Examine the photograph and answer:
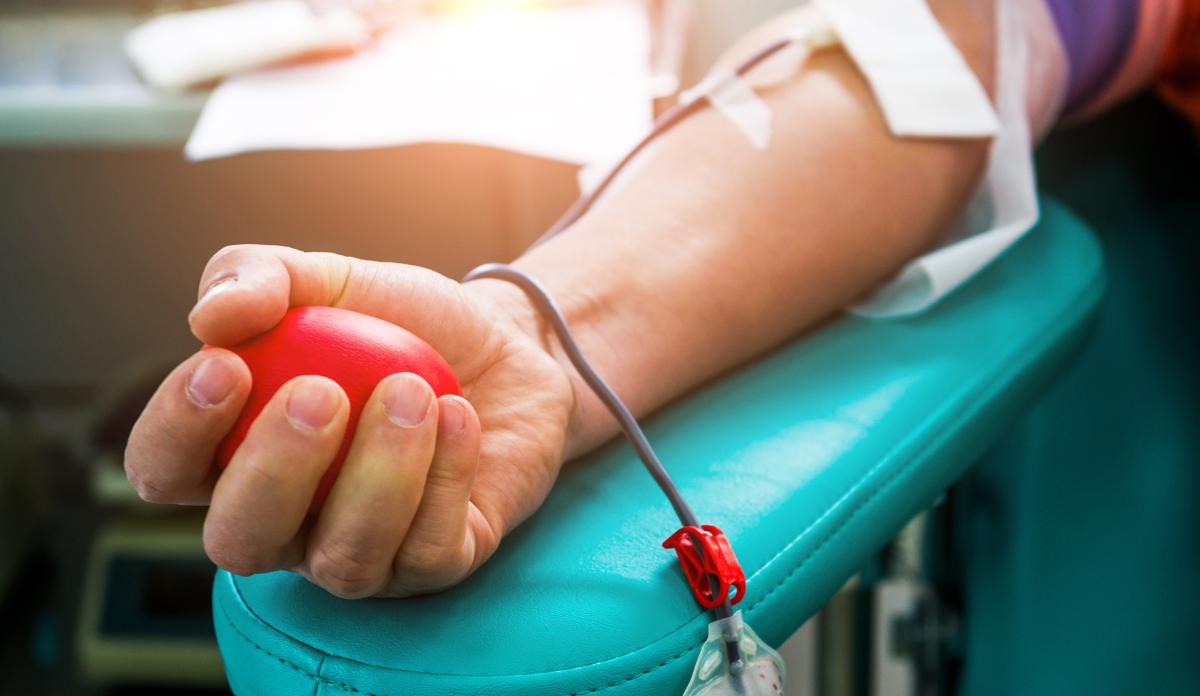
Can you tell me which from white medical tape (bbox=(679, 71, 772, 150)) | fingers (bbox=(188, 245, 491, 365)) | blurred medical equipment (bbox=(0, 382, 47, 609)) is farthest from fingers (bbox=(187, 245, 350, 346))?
blurred medical equipment (bbox=(0, 382, 47, 609))

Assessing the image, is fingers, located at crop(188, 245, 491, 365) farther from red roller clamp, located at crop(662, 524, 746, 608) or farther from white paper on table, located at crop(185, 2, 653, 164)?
white paper on table, located at crop(185, 2, 653, 164)

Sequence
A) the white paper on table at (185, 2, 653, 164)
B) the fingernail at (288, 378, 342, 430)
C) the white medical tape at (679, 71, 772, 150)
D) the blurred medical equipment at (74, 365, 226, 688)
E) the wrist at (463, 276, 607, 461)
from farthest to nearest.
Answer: the blurred medical equipment at (74, 365, 226, 688), the white paper on table at (185, 2, 653, 164), the white medical tape at (679, 71, 772, 150), the wrist at (463, 276, 607, 461), the fingernail at (288, 378, 342, 430)

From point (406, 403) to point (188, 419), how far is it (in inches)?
2.6

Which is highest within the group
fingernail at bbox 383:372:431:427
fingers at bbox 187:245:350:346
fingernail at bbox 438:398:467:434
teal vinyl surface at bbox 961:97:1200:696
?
fingers at bbox 187:245:350:346

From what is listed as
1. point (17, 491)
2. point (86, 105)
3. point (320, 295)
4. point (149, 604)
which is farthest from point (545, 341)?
point (17, 491)

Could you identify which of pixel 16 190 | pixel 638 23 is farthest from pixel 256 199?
pixel 638 23

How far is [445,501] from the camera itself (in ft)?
0.92

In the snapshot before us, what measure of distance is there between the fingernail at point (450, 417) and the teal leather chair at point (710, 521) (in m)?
0.07

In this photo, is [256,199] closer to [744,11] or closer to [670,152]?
[744,11]

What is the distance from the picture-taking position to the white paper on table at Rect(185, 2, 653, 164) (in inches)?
25.9

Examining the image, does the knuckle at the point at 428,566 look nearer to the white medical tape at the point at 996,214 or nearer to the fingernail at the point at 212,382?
the fingernail at the point at 212,382

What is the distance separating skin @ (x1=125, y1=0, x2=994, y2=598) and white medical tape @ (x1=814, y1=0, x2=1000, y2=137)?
0.4 inches

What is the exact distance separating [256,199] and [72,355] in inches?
17.1

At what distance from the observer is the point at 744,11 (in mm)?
888
